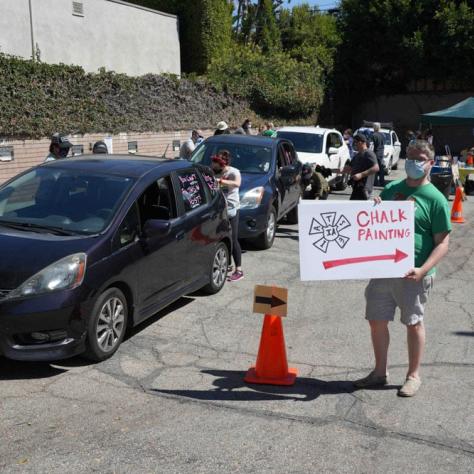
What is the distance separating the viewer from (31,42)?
67.1 feet

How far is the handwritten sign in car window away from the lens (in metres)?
7.25

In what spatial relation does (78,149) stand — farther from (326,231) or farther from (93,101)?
(326,231)

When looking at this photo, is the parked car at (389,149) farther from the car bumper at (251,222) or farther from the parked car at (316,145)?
the car bumper at (251,222)

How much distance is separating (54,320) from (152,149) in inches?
650

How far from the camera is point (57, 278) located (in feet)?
17.4

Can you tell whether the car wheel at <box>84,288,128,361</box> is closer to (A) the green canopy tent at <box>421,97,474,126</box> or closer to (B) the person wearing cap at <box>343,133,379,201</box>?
(B) the person wearing cap at <box>343,133,379,201</box>

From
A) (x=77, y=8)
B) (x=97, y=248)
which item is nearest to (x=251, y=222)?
(x=97, y=248)

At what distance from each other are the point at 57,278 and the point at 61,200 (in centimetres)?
122

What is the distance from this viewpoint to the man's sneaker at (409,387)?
5.10 meters

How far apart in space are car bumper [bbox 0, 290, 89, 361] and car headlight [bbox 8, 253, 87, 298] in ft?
0.18

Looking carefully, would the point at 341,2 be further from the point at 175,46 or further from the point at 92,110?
the point at 92,110

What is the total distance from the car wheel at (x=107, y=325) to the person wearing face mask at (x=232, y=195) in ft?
9.64

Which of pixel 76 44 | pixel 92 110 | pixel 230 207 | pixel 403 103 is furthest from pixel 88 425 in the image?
pixel 403 103

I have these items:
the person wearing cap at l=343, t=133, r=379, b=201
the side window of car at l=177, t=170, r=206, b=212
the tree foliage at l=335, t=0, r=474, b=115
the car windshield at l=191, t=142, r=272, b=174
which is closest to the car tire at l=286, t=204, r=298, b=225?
the car windshield at l=191, t=142, r=272, b=174
